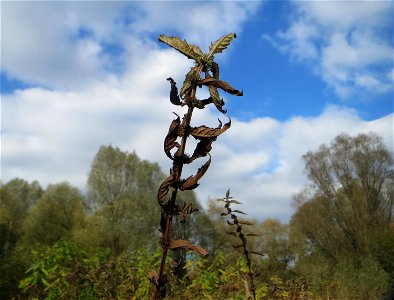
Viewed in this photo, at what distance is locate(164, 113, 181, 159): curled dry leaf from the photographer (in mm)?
1113

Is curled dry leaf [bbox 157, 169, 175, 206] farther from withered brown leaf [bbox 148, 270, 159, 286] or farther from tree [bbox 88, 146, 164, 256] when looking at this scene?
tree [bbox 88, 146, 164, 256]

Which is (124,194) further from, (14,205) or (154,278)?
(154,278)

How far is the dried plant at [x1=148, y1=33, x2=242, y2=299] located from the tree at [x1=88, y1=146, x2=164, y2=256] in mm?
30000

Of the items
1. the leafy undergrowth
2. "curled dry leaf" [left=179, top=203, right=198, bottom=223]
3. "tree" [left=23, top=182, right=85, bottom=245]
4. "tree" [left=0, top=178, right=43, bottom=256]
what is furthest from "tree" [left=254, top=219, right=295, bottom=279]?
"curled dry leaf" [left=179, top=203, right=198, bottom=223]

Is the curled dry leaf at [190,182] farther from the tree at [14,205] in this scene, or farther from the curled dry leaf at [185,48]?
the tree at [14,205]

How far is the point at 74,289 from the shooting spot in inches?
220

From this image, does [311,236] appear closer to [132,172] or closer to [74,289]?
[132,172]

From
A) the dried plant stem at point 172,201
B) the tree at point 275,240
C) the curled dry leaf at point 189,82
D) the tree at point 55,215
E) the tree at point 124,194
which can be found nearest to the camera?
the dried plant stem at point 172,201

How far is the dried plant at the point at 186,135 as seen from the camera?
1.06 metres

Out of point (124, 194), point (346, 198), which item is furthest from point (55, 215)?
point (346, 198)

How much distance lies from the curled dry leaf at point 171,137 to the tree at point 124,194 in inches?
1181

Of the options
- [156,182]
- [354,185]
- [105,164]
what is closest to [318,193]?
[354,185]

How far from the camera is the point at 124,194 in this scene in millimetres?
34094

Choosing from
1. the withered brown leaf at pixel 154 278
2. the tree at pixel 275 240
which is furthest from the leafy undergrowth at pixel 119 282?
the tree at pixel 275 240
